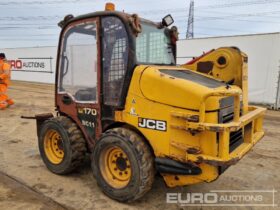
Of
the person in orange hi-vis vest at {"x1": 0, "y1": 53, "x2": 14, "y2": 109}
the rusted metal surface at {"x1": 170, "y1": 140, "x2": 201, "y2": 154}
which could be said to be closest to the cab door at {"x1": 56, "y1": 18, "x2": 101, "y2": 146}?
the rusted metal surface at {"x1": 170, "y1": 140, "x2": 201, "y2": 154}

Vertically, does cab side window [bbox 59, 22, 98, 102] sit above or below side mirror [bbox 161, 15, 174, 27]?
below

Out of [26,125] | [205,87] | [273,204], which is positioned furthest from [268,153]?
[26,125]

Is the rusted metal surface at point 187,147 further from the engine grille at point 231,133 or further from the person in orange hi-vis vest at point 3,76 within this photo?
the person in orange hi-vis vest at point 3,76

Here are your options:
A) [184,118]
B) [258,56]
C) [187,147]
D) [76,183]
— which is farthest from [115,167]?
[258,56]

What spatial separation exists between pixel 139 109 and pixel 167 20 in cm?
160

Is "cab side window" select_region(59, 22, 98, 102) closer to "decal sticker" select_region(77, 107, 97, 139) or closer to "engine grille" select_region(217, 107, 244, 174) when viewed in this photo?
"decal sticker" select_region(77, 107, 97, 139)

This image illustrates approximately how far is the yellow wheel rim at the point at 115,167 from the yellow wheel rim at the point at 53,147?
1.06 meters

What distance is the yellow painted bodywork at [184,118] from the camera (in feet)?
10.1

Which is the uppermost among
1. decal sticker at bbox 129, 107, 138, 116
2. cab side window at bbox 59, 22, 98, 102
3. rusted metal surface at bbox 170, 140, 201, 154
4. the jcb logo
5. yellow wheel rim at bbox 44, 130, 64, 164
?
cab side window at bbox 59, 22, 98, 102

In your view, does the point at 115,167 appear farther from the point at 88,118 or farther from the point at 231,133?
the point at 231,133

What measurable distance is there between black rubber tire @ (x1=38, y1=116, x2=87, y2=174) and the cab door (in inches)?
4.2

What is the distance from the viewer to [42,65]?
70.3 ft

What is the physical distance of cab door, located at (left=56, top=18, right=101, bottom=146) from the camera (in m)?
4.10

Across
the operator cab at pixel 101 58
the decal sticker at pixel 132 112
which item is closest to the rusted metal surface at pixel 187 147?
the decal sticker at pixel 132 112
